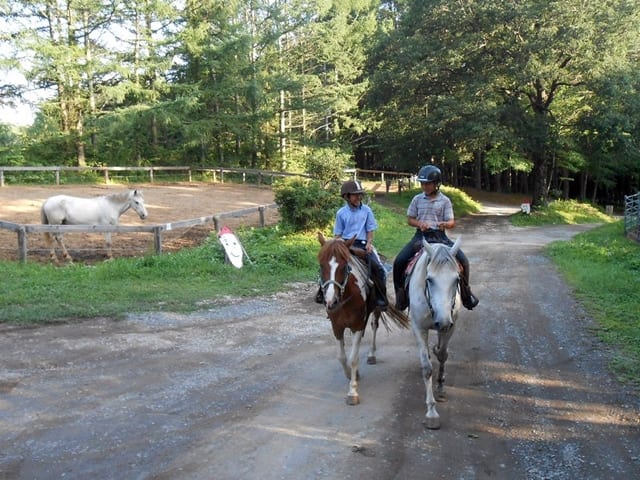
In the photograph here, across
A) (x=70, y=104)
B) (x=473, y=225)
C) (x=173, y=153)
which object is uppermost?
(x=70, y=104)

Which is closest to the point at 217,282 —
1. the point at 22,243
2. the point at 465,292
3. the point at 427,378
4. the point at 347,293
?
the point at 22,243

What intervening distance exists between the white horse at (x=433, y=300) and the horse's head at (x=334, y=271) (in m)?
0.79

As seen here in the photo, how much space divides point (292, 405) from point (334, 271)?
1461 millimetres

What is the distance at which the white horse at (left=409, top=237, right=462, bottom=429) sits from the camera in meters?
4.93

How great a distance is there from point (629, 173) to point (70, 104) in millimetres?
43328

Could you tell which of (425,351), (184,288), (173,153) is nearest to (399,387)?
(425,351)

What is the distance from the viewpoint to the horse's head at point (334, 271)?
5316 mm

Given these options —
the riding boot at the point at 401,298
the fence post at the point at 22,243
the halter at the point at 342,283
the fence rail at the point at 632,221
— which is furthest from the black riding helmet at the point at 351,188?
the fence rail at the point at 632,221

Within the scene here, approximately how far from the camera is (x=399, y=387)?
5.98 m

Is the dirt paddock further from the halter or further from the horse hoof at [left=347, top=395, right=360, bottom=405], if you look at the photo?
the horse hoof at [left=347, top=395, right=360, bottom=405]

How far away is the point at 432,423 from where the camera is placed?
195 inches

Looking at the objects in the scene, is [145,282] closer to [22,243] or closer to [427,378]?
[22,243]

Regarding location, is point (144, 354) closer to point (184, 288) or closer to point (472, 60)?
point (184, 288)

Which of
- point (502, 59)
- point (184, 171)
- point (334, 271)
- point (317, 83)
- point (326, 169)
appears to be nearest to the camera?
point (334, 271)
